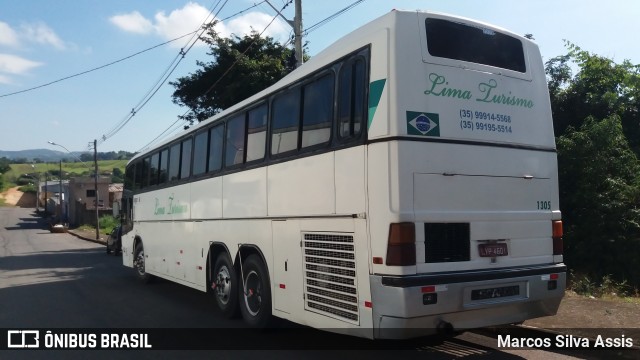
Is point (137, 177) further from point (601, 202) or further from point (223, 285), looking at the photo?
point (601, 202)

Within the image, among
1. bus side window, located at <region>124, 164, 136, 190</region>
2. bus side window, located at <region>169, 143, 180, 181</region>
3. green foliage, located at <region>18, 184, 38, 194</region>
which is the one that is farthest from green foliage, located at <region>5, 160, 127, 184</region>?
bus side window, located at <region>169, 143, 180, 181</region>

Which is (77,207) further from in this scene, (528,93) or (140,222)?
(528,93)

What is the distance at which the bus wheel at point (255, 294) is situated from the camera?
7.08 metres

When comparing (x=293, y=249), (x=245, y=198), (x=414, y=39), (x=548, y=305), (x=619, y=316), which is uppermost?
(x=414, y=39)

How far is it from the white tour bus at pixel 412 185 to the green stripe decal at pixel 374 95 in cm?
1

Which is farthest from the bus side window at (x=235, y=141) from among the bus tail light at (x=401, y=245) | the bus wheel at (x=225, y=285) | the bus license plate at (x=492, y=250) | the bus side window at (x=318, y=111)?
the bus license plate at (x=492, y=250)

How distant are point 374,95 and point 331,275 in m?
1.94

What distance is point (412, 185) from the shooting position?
495 centimetres

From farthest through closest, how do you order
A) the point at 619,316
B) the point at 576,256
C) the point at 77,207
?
1. the point at 77,207
2. the point at 576,256
3. the point at 619,316

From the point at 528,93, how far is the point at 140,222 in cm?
1041

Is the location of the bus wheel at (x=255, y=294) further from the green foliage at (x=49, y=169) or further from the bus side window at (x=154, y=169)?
the green foliage at (x=49, y=169)

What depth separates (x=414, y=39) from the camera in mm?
5215

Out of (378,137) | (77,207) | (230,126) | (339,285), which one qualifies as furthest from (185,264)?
(77,207)

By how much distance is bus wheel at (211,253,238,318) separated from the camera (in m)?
8.10
